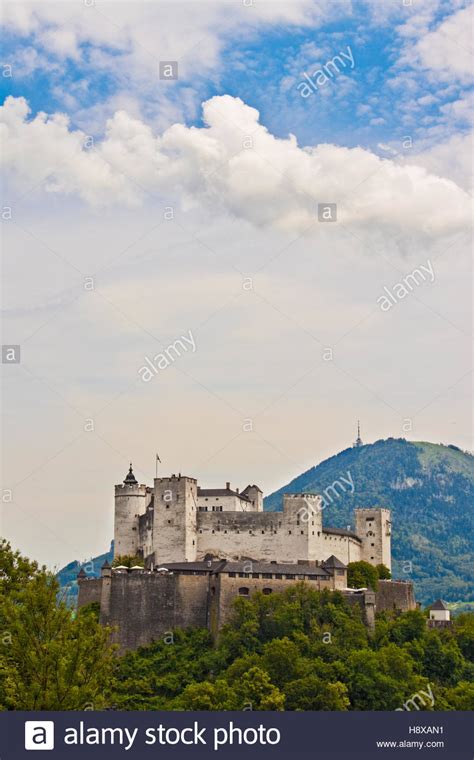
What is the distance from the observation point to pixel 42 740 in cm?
5003

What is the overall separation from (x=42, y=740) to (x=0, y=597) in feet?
45.7

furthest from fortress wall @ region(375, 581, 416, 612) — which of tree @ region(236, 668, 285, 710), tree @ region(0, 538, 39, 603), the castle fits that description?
tree @ region(0, 538, 39, 603)

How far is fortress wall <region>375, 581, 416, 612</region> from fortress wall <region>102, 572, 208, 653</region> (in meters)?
14.1

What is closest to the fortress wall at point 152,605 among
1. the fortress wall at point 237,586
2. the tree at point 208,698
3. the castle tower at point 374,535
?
the fortress wall at point 237,586

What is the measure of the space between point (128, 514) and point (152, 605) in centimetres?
1683

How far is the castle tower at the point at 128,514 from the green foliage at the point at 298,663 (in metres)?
17.0

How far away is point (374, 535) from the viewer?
378 ft

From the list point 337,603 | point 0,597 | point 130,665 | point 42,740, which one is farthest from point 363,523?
point 42,740

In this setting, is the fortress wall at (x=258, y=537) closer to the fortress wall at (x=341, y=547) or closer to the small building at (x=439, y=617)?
the fortress wall at (x=341, y=547)

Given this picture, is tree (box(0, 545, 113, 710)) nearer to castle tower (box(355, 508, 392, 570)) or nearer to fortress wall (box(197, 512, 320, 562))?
fortress wall (box(197, 512, 320, 562))

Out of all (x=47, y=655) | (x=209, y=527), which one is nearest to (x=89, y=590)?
(x=209, y=527)

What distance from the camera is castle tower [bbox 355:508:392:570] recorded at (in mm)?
114125

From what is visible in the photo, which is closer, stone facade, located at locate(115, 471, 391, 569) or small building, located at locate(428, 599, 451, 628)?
small building, located at locate(428, 599, 451, 628)

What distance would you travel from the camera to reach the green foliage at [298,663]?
3137 inches
